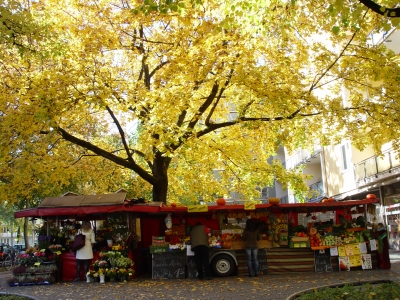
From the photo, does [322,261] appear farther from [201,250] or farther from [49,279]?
[49,279]

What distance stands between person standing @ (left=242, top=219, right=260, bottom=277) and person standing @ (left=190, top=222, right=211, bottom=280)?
1.31 metres

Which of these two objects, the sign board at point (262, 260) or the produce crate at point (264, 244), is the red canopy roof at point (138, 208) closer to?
the produce crate at point (264, 244)

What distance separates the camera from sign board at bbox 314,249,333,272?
1539 cm

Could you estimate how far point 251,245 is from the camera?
1484 centimetres

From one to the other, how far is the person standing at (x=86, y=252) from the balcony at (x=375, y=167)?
12.7m

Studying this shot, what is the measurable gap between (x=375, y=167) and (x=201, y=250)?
12.8 meters

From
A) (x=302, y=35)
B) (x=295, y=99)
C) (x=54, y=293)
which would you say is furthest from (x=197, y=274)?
(x=302, y=35)

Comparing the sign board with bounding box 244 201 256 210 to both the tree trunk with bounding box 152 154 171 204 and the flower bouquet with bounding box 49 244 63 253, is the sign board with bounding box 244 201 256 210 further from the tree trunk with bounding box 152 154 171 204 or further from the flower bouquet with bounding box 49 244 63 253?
the flower bouquet with bounding box 49 244 63 253

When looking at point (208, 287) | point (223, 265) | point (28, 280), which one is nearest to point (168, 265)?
point (223, 265)

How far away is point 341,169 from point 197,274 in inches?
647

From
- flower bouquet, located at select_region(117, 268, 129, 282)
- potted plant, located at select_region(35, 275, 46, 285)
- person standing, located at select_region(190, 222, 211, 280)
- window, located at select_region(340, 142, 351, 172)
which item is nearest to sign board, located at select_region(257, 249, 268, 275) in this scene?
person standing, located at select_region(190, 222, 211, 280)

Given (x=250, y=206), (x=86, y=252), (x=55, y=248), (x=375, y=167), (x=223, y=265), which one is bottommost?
(x=223, y=265)

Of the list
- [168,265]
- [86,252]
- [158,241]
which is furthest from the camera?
[158,241]

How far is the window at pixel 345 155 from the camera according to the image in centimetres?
2759
